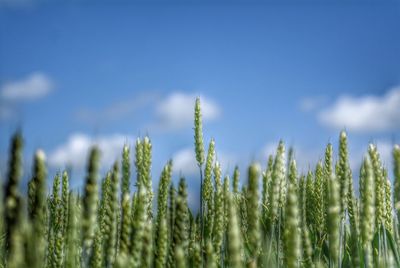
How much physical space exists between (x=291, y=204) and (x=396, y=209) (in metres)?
1.41

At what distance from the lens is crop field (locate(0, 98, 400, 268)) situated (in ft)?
6.47

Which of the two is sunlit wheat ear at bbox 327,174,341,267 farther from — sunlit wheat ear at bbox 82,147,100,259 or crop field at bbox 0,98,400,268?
sunlit wheat ear at bbox 82,147,100,259

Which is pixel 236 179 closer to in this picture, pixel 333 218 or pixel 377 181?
pixel 377 181

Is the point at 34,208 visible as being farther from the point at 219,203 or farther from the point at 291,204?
the point at 219,203

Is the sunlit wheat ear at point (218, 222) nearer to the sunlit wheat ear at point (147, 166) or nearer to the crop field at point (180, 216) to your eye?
the crop field at point (180, 216)

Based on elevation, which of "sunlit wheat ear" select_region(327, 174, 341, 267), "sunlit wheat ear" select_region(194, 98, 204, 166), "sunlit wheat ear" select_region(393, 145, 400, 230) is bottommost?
"sunlit wheat ear" select_region(327, 174, 341, 267)

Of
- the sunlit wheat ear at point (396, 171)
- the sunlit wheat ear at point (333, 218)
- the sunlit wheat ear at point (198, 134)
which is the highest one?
the sunlit wheat ear at point (198, 134)

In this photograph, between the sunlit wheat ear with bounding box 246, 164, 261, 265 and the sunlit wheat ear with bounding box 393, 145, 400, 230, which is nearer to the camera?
the sunlit wheat ear with bounding box 246, 164, 261, 265

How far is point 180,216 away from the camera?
2.31 m

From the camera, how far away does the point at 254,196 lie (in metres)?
2.30

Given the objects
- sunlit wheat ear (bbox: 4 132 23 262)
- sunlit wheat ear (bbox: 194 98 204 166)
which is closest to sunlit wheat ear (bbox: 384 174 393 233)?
sunlit wheat ear (bbox: 194 98 204 166)

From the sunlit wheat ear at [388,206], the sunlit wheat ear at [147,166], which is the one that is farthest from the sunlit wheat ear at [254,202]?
the sunlit wheat ear at [388,206]

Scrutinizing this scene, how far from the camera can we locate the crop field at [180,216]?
1972mm

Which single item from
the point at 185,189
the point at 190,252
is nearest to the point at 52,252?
the point at 190,252
